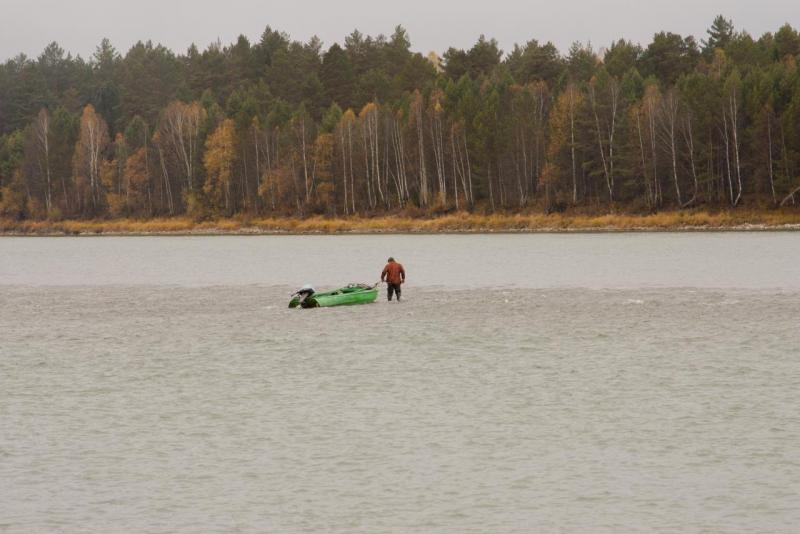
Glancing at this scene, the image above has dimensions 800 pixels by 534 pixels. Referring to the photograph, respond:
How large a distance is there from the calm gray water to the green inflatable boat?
20.0 inches

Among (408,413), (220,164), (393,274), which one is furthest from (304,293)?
(220,164)

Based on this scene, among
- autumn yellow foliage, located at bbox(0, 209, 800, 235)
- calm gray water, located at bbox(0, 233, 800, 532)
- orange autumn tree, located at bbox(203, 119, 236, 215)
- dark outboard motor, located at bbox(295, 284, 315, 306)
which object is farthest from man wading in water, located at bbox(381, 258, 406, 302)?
orange autumn tree, located at bbox(203, 119, 236, 215)

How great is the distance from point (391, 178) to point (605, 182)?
21.9 m

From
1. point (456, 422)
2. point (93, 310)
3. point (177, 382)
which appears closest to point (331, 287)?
point (93, 310)

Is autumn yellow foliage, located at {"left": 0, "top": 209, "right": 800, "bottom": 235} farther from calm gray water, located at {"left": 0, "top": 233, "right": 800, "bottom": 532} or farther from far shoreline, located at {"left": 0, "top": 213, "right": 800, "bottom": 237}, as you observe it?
calm gray water, located at {"left": 0, "top": 233, "right": 800, "bottom": 532}

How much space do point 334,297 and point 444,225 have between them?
213ft

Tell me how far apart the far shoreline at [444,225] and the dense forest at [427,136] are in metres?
1.91

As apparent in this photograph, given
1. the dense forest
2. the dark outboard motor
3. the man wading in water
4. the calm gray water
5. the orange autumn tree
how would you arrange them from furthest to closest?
the orange autumn tree → the dense forest → the man wading in water → the dark outboard motor → the calm gray water

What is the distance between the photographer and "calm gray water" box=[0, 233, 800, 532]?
569 inches

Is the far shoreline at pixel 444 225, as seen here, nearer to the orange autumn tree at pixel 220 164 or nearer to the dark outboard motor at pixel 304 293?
the orange autumn tree at pixel 220 164

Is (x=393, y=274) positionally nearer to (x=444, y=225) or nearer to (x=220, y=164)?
(x=444, y=225)

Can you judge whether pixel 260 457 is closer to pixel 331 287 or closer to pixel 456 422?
pixel 456 422

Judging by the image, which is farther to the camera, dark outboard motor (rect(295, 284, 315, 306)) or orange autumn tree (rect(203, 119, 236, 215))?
orange autumn tree (rect(203, 119, 236, 215))

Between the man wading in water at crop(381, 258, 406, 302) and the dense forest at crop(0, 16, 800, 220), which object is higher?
the dense forest at crop(0, 16, 800, 220)
